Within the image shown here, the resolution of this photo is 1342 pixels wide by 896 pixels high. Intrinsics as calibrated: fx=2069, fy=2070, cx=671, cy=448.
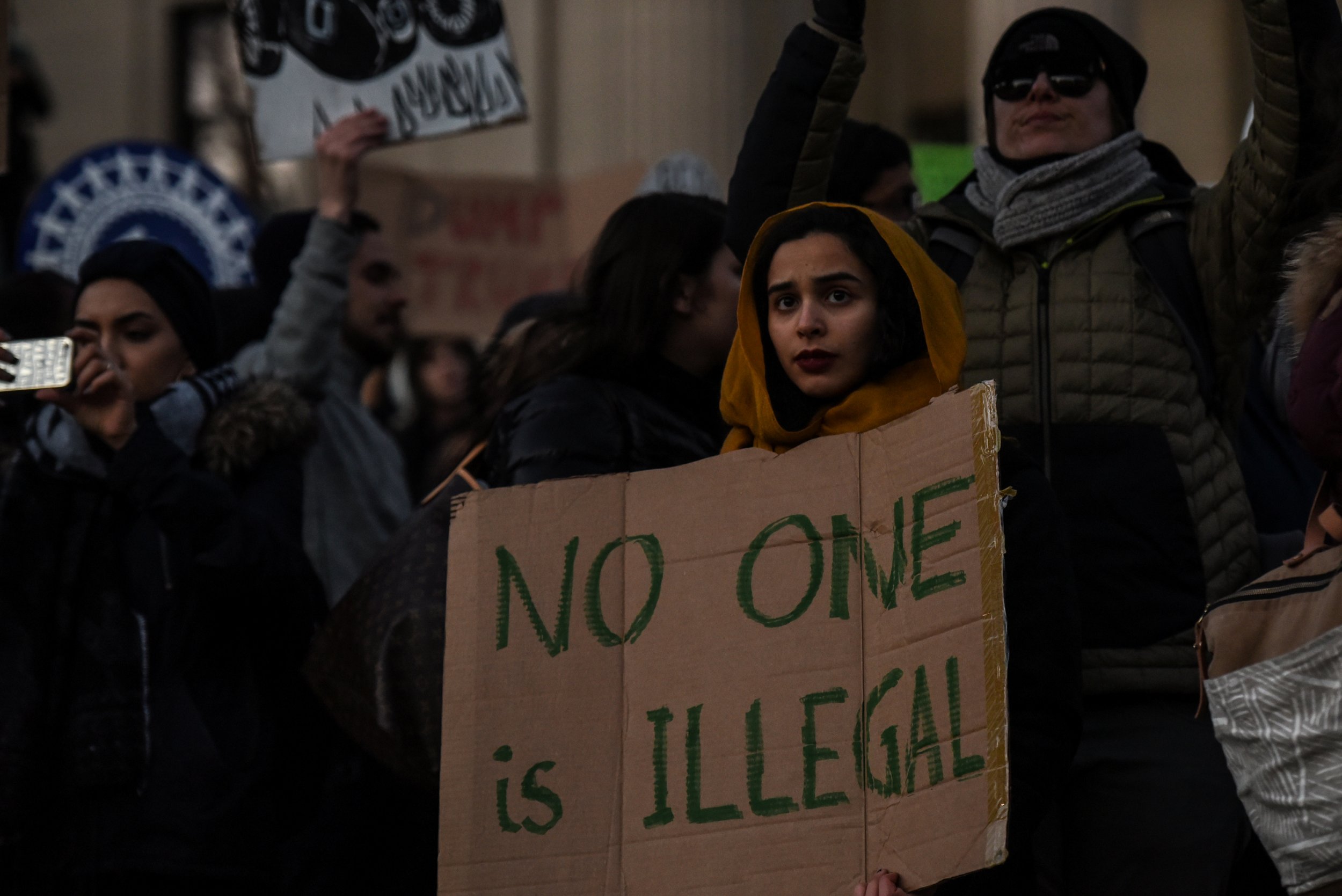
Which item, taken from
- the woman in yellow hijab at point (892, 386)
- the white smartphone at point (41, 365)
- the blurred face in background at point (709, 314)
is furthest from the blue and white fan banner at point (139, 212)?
the woman in yellow hijab at point (892, 386)

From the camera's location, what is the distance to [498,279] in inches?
296

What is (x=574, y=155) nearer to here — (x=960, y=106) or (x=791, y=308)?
(x=960, y=106)

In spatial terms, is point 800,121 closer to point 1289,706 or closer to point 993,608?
point 993,608

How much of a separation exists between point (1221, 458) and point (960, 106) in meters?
11.9

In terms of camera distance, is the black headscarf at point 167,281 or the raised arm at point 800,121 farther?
the black headscarf at point 167,281

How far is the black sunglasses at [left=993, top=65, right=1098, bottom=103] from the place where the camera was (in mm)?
3855

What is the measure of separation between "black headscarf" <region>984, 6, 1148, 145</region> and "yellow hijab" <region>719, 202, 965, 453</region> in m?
0.78

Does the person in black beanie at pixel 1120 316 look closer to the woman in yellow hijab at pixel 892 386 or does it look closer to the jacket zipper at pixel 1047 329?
the jacket zipper at pixel 1047 329

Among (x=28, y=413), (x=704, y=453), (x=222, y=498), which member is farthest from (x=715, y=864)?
(x=28, y=413)

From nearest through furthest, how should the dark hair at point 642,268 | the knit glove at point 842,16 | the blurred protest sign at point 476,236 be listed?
the knit glove at point 842,16
the dark hair at point 642,268
the blurred protest sign at point 476,236

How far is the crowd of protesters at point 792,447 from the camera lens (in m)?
3.24

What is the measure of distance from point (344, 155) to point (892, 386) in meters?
2.71

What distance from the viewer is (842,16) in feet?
12.2

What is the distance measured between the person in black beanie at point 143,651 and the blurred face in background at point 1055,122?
1.64 meters
